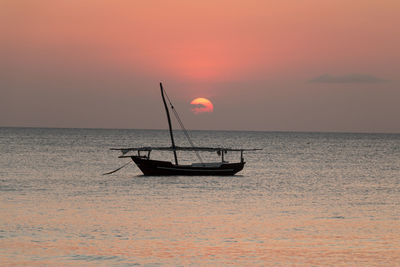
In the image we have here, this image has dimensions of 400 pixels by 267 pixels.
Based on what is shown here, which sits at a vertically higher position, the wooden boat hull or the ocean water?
the wooden boat hull

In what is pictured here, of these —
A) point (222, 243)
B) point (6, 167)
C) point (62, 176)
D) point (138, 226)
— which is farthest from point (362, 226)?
point (6, 167)

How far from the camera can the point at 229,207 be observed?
123 feet

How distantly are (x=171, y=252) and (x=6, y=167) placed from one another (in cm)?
4956

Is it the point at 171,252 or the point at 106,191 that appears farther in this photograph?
the point at 106,191

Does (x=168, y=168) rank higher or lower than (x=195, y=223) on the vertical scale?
higher

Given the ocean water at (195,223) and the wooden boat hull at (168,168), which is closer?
the ocean water at (195,223)

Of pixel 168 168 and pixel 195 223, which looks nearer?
pixel 195 223

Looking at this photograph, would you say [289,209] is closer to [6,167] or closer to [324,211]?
[324,211]

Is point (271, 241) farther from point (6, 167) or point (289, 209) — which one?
point (6, 167)

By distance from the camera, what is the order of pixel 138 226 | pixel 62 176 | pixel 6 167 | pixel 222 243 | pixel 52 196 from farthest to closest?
pixel 6 167, pixel 62 176, pixel 52 196, pixel 138 226, pixel 222 243

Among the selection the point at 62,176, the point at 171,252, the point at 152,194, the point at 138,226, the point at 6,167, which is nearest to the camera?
the point at 171,252

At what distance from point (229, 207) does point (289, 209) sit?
11.1 feet

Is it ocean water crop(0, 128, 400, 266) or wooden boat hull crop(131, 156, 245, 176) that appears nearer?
ocean water crop(0, 128, 400, 266)

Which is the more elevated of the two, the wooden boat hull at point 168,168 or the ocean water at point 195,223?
the wooden boat hull at point 168,168
